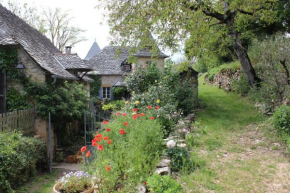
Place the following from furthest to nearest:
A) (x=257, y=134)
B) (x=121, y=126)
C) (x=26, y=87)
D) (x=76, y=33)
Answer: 1. (x=76, y=33)
2. (x=26, y=87)
3. (x=257, y=134)
4. (x=121, y=126)

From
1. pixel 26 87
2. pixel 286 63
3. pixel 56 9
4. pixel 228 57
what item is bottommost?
pixel 26 87

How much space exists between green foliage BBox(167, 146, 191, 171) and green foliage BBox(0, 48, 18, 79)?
841 cm

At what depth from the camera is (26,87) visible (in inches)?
382

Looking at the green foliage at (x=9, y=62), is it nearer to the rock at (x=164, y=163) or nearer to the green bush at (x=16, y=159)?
the green bush at (x=16, y=159)

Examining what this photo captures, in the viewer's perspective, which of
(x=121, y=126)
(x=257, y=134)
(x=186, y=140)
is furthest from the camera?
(x=257, y=134)

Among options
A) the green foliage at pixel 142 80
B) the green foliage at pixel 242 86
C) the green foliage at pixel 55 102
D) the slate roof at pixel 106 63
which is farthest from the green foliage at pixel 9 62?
the slate roof at pixel 106 63

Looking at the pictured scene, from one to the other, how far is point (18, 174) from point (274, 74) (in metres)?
9.61

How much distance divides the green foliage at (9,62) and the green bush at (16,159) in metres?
2.89

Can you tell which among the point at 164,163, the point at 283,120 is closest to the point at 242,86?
the point at 283,120

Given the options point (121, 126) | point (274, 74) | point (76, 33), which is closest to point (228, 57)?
point (274, 74)

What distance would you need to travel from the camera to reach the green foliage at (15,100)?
966 centimetres

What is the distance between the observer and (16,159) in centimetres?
712

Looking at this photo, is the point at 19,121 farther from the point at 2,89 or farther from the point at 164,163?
the point at 164,163

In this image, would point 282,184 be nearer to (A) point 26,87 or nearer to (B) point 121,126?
(B) point 121,126
